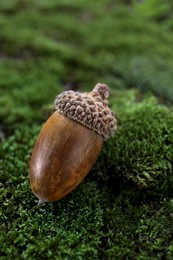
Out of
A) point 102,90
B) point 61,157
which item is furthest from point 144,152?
point 61,157

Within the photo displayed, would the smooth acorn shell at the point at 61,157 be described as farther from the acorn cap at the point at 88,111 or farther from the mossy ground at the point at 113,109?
the mossy ground at the point at 113,109

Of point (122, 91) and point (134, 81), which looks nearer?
point (122, 91)

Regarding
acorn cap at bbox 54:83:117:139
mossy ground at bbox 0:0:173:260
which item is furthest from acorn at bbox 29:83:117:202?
mossy ground at bbox 0:0:173:260

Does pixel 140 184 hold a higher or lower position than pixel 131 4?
lower

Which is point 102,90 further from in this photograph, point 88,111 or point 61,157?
point 61,157

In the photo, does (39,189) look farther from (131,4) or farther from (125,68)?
(131,4)

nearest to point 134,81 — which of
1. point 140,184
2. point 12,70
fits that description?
point 12,70
